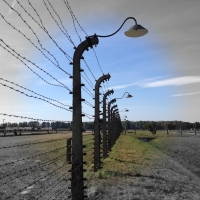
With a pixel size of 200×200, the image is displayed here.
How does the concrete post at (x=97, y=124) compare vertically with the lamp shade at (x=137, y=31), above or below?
below

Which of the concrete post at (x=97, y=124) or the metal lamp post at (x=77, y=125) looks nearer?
the metal lamp post at (x=77, y=125)

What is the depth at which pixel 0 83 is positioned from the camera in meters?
3.43

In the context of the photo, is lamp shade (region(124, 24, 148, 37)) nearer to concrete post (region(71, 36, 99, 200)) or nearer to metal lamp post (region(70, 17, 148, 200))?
metal lamp post (region(70, 17, 148, 200))

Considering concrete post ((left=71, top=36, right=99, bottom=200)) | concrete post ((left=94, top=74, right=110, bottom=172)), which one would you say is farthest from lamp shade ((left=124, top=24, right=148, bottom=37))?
concrete post ((left=94, top=74, right=110, bottom=172))

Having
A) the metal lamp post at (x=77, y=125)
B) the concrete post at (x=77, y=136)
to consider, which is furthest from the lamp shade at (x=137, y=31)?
the concrete post at (x=77, y=136)

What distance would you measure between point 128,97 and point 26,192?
1382cm

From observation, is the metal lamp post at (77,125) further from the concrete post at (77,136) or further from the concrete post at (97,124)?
the concrete post at (97,124)

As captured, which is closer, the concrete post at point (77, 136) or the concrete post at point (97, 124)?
the concrete post at point (77, 136)

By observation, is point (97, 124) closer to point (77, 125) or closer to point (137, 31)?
point (77, 125)

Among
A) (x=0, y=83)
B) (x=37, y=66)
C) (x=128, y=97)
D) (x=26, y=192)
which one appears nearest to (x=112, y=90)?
(x=128, y=97)

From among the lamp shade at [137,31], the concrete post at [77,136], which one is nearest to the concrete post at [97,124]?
the concrete post at [77,136]

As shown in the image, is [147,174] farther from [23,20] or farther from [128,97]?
[128,97]

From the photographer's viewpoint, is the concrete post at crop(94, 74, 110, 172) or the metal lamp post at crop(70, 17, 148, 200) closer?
the metal lamp post at crop(70, 17, 148, 200)

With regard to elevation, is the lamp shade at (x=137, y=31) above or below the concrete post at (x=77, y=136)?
above
